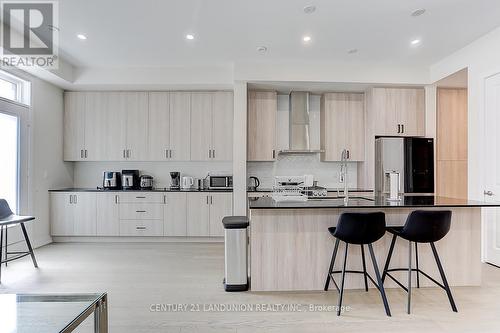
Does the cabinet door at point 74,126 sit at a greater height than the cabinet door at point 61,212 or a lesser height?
greater

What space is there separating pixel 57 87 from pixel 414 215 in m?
5.83

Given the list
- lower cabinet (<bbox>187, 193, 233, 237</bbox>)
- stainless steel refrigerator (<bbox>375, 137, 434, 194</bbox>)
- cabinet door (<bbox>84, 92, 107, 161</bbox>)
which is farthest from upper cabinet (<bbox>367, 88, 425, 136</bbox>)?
cabinet door (<bbox>84, 92, 107, 161</bbox>)

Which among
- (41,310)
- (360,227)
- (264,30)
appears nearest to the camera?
(41,310)

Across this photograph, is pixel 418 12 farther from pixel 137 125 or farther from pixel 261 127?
pixel 137 125

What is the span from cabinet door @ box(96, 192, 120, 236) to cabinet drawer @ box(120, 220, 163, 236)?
12 centimetres

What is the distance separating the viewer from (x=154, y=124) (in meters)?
5.12

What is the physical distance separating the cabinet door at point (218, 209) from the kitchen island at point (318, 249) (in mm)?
1999

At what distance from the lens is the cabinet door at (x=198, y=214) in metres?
4.82

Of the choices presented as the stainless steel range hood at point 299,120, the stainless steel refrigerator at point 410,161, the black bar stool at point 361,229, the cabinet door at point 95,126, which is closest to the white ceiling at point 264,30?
the cabinet door at point 95,126

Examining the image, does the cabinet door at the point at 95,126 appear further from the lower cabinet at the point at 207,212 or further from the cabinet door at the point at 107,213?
the lower cabinet at the point at 207,212

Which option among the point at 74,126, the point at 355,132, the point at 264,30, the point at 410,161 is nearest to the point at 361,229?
the point at 264,30

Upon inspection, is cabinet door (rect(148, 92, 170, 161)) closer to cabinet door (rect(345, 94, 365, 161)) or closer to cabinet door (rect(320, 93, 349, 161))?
cabinet door (rect(320, 93, 349, 161))

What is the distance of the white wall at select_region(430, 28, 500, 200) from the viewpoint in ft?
11.7

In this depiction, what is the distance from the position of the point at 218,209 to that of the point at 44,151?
10.2 ft
